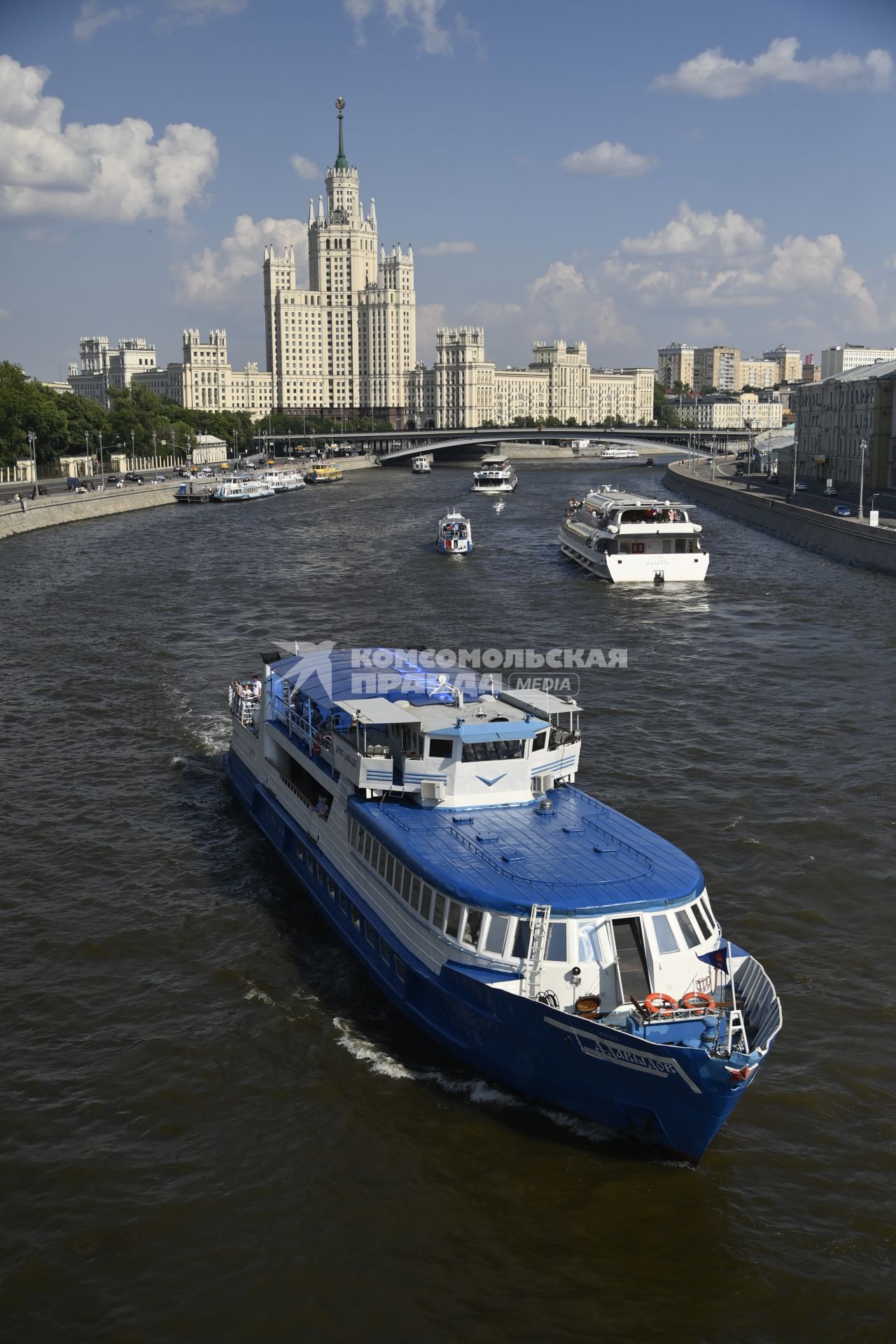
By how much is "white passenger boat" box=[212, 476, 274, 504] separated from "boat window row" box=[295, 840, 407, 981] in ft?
304

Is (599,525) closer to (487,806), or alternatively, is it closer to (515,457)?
(487,806)

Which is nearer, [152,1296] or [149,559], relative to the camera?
[152,1296]

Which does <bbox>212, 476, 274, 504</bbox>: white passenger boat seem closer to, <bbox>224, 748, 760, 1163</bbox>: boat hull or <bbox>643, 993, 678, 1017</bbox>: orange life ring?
<bbox>224, 748, 760, 1163</bbox>: boat hull

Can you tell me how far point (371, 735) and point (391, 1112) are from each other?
18.6ft

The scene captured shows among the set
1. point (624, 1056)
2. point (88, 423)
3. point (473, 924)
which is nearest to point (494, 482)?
point (88, 423)

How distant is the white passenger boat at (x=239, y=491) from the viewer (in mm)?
110938

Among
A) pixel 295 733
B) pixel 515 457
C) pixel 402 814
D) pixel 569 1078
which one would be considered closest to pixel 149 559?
pixel 295 733

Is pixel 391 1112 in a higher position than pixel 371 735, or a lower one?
lower

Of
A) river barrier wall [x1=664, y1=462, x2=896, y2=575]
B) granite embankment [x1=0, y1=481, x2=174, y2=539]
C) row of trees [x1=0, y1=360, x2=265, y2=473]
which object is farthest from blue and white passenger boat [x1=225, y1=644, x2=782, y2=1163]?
row of trees [x1=0, y1=360, x2=265, y2=473]

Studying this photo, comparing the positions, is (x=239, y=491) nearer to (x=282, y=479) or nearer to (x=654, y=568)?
(x=282, y=479)

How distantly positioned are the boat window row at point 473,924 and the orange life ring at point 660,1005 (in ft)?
3.50

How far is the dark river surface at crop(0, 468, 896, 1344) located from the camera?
12633 millimetres

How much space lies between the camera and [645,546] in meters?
60.7

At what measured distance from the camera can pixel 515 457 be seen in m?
194
